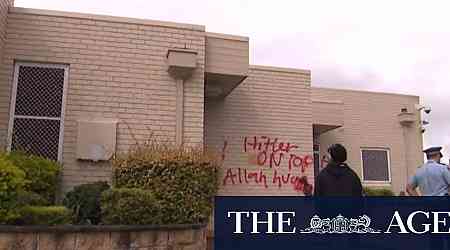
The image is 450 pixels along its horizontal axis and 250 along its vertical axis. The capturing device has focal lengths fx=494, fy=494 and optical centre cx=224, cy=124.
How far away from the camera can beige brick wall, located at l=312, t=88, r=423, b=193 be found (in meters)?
16.1

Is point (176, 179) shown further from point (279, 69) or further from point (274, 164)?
point (279, 69)

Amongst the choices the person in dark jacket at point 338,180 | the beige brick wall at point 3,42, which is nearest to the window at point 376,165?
the person in dark jacket at point 338,180

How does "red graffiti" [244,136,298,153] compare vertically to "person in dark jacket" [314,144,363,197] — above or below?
above

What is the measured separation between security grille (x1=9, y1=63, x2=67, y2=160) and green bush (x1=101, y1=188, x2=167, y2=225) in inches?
91.4

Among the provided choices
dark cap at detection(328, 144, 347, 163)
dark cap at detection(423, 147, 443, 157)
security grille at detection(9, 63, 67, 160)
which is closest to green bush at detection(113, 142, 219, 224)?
security grille at detection(9, 63, 67, 160)

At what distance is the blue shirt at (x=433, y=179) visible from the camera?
6.55m

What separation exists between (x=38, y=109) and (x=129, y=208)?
323 cm

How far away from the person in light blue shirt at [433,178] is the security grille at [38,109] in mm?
5717

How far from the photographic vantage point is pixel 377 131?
1669 cm

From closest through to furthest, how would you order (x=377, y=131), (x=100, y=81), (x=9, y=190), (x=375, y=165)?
(x=9, y=190) < (x=100, y=81) < (x=375, y=165) < (x=377, y=131)

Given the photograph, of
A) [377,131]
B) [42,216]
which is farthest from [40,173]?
[377,131]

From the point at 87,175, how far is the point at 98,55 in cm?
219

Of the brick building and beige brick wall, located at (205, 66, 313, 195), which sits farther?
beige brick wall, located at (205, 66, 313, 195)

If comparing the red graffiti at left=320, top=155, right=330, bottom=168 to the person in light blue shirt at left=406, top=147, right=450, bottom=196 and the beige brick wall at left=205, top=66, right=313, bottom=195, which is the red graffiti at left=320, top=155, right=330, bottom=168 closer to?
the beige brick wall at left=205, top=66, right=313, bottom=195
